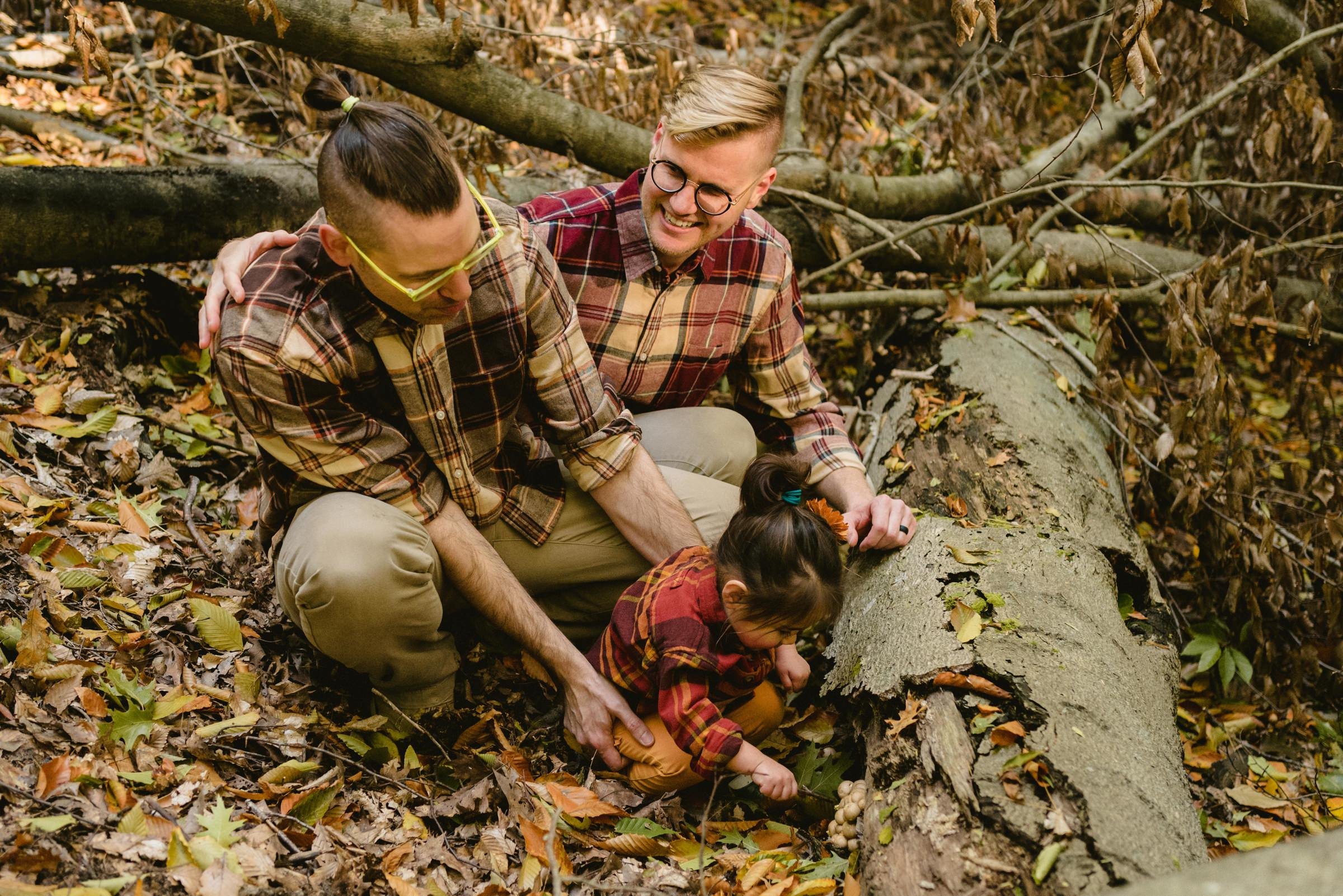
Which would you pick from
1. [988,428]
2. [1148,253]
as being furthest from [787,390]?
[1148,253]

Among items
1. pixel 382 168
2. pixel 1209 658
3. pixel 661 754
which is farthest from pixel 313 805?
pixel 1209 658

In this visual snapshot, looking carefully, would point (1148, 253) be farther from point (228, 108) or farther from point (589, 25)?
point (228, 108)

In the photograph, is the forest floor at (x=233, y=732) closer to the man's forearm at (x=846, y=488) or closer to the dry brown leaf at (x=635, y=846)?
the dry brown leaf at (x=635, y=846)

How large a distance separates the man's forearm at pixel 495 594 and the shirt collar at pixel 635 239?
0.87 m

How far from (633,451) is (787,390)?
636 mm

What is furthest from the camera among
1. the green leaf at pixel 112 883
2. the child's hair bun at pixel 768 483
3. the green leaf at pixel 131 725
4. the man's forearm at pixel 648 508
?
the man's forearm at pixel 648 508

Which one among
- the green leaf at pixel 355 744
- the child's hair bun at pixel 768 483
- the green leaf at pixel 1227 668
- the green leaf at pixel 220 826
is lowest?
the green leaf at pixel 1227 668

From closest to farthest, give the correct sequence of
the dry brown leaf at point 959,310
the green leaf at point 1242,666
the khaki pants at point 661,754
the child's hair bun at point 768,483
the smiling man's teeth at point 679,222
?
the child's hair bun at point 768,483 < the khaki pants at point 661,754 < the smiling man's teeth at point 679,222 < the green leaf at point 1242,666 < the dry brown leaf at point 959,310

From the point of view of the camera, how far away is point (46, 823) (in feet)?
5.82

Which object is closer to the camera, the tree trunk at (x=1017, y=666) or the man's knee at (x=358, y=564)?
the tree trunk at (x=1017, y=666)

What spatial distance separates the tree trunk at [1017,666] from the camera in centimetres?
180

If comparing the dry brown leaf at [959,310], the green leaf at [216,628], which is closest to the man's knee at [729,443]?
the dry brown leaf at [959,310]

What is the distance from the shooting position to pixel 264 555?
2.91 m

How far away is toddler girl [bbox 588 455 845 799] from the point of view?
2207 millimetres
